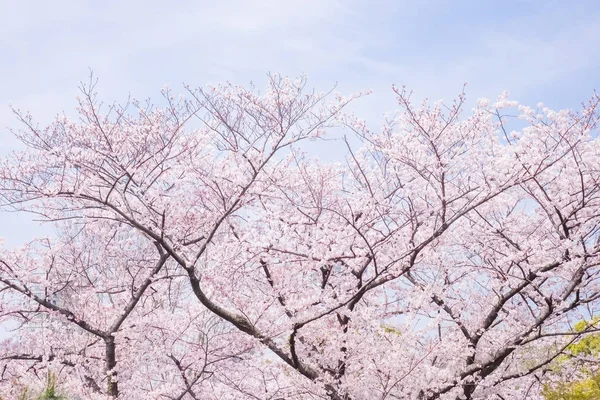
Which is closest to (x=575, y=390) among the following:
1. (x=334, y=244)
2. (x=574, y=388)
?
(x=574, y=388)

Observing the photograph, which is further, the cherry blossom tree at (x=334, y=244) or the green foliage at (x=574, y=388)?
the green foliage at (x=574, y=388)

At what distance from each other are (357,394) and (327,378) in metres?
0.73

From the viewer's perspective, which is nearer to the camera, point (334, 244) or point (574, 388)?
point (334, 244)

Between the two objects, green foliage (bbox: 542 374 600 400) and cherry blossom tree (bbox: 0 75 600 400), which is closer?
cherry blossom tree (bbox: 0 75 600 400)

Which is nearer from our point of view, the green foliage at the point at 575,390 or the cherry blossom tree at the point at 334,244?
the cherry blossom tree at the point at 334,244

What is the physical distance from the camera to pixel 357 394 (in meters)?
8.02

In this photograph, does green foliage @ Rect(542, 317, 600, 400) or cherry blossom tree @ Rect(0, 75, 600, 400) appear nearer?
cherry blossom tree @ Rect(0, 75, 600, 400)

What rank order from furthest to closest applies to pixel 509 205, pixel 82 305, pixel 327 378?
pixel 82 305 → pixel 509 205 → pixel 327 378

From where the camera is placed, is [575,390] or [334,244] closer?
[334,244]

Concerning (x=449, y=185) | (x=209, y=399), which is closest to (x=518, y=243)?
(x=449, y=185)

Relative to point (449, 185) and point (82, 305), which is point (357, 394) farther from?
point (82, 305)

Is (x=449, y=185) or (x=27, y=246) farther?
(x=27, y=246)

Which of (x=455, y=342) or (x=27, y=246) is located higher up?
(x=27, y=246)

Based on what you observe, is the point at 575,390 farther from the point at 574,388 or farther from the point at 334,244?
the point at 334,244
